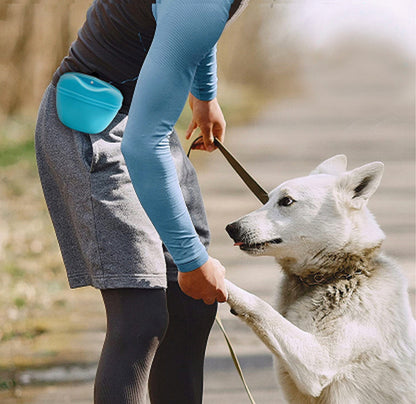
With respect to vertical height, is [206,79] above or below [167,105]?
below

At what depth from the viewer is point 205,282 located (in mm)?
1307

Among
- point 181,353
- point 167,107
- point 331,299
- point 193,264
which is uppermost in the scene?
point 167,107

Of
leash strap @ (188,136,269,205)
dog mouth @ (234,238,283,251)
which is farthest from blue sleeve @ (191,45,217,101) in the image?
dog mouth @ (234,238,283,251)

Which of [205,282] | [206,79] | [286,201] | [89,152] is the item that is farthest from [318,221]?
[89,152]

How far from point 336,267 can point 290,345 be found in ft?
1.03

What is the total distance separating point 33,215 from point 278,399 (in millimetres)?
1951

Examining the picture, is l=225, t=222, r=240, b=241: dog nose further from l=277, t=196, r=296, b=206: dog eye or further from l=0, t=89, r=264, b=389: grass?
l=0, t=89, r=264, b=389: grass

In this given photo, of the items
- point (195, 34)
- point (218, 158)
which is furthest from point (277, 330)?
point (218, 158)

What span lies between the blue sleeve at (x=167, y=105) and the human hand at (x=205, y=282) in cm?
2

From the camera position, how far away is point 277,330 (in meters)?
1.67

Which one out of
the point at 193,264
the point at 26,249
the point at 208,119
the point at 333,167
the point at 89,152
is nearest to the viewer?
the point at 193,264

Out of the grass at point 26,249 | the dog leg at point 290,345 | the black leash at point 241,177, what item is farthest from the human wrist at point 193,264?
the grass at point 26,249

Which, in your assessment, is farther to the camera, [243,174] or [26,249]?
[26,249]

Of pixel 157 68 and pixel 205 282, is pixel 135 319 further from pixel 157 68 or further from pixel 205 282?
pixel 157 68
